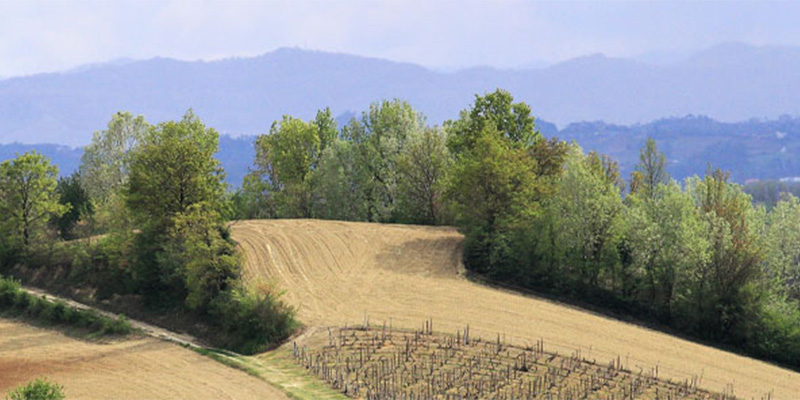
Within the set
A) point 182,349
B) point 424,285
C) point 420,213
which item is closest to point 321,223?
point 420,213

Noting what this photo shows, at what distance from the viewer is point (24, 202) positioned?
89.2 metres

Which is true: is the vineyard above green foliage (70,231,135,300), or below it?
below

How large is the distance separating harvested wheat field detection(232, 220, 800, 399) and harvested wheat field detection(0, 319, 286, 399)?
1124 cm

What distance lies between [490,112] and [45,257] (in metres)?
61.7

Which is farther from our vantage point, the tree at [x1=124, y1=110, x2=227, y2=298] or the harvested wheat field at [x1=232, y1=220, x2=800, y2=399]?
the tree at [x1=124, y1=110, x2=227, y2=298]

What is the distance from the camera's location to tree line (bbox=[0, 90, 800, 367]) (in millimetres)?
68312

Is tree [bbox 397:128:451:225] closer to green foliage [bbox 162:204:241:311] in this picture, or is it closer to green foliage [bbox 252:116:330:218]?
green foliage [bbox 252:116:330:218]

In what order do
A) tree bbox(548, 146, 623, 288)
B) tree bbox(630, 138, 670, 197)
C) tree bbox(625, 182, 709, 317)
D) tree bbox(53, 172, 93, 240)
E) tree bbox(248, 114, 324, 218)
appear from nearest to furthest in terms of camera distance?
1. tree bbox(625, 182, 709, 317)
2. tree bbox(548, 146, 623, 288)
3. tree bbox(53, 172, 93, 240)
4. tree bbox(630, 138, 670, 197)
5. tree bbox(248, 114, 324, 218)

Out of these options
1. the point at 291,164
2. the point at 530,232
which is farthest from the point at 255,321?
the point at 291,164

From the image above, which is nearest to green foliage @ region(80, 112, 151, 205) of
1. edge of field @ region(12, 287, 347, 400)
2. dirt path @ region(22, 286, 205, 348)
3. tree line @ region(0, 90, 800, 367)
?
tree line @ region(0, 90, 800, 367)

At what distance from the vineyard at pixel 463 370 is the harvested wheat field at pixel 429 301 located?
183 centimetres

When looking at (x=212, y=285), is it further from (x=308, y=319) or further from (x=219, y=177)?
(x=219, y=177)

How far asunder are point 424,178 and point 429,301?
119 feet

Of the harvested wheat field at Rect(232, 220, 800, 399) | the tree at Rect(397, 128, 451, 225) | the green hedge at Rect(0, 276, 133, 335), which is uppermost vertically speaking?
the tree at Rect(397, 128, 451, 225)
